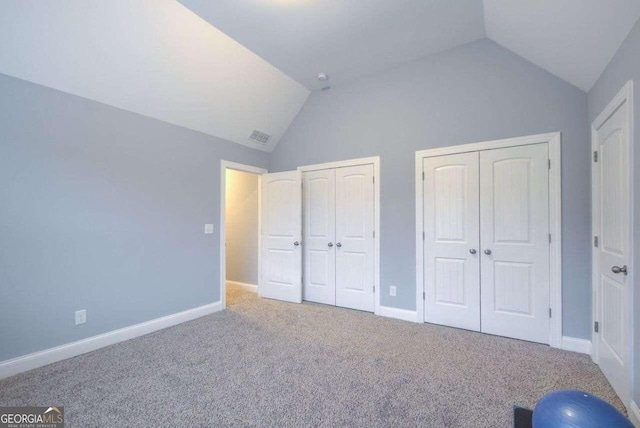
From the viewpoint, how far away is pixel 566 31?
2.15 meters

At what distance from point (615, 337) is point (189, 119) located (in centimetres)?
455

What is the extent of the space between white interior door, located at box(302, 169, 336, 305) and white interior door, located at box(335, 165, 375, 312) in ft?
0.29

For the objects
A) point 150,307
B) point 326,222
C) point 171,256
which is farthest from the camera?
point 326,222

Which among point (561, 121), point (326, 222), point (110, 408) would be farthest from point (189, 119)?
point (561, 121)

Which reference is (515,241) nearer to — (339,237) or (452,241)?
(452,241)

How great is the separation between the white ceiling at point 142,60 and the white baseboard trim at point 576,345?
433 centimetres

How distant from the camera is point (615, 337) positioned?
6.78ft

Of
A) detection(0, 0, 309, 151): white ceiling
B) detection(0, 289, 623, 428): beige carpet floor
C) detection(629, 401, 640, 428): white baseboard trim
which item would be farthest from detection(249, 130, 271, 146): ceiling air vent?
detection(629, 401, 640, 428): white baseboard trim

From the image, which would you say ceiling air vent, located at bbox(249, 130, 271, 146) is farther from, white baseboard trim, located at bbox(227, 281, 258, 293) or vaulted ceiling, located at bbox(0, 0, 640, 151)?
white baseboard trim, located at bbox(227, 281, 258, 293)

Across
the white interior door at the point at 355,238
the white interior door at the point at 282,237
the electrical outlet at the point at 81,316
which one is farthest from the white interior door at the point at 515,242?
the electrical outlet at the point at 81,316

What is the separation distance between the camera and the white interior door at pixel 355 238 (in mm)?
3838

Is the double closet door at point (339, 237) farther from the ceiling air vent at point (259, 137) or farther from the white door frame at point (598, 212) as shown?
the white door frame at point (598, 212)

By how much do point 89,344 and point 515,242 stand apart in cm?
434

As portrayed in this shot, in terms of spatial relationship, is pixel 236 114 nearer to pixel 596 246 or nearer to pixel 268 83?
pixel 268 83
